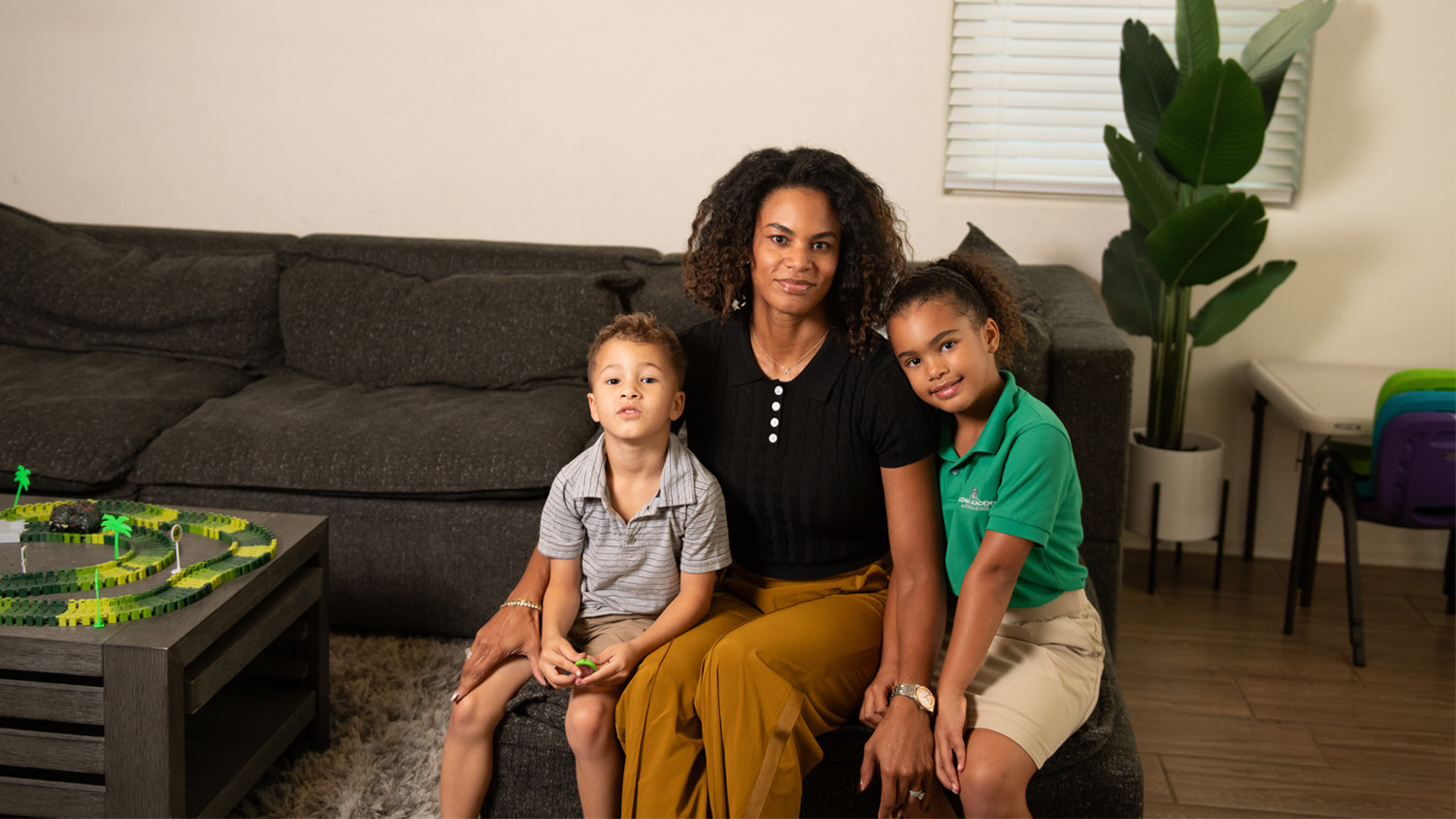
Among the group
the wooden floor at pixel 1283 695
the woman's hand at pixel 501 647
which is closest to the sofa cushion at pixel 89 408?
the woman's hand at pixel 501 647

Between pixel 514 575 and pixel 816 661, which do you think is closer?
pixel 816 661

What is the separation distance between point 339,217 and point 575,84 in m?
0.81

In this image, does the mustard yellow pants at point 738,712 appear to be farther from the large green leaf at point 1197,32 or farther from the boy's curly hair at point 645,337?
the large green leaf at point 1197,32

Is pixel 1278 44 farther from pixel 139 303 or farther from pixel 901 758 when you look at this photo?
pixel 139 303

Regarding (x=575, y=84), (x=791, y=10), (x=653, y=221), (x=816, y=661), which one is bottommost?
(x=816, y=661)

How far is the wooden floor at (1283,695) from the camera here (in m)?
2.01

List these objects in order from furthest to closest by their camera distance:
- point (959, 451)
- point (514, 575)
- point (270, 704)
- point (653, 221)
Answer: point (653, 221) < point (514, 575) < point (270, 704) < point (959, 451)

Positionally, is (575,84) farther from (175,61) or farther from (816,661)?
(816,661)

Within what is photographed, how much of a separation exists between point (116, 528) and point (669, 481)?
874 mm

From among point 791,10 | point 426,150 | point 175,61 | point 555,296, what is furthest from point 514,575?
point 175,61

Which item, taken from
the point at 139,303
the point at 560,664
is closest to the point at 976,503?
the point at 560,664

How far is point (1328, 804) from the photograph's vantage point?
1.97 meters

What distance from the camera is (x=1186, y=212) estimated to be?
2.51 metres

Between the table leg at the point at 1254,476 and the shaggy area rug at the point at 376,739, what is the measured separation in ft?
6.97
